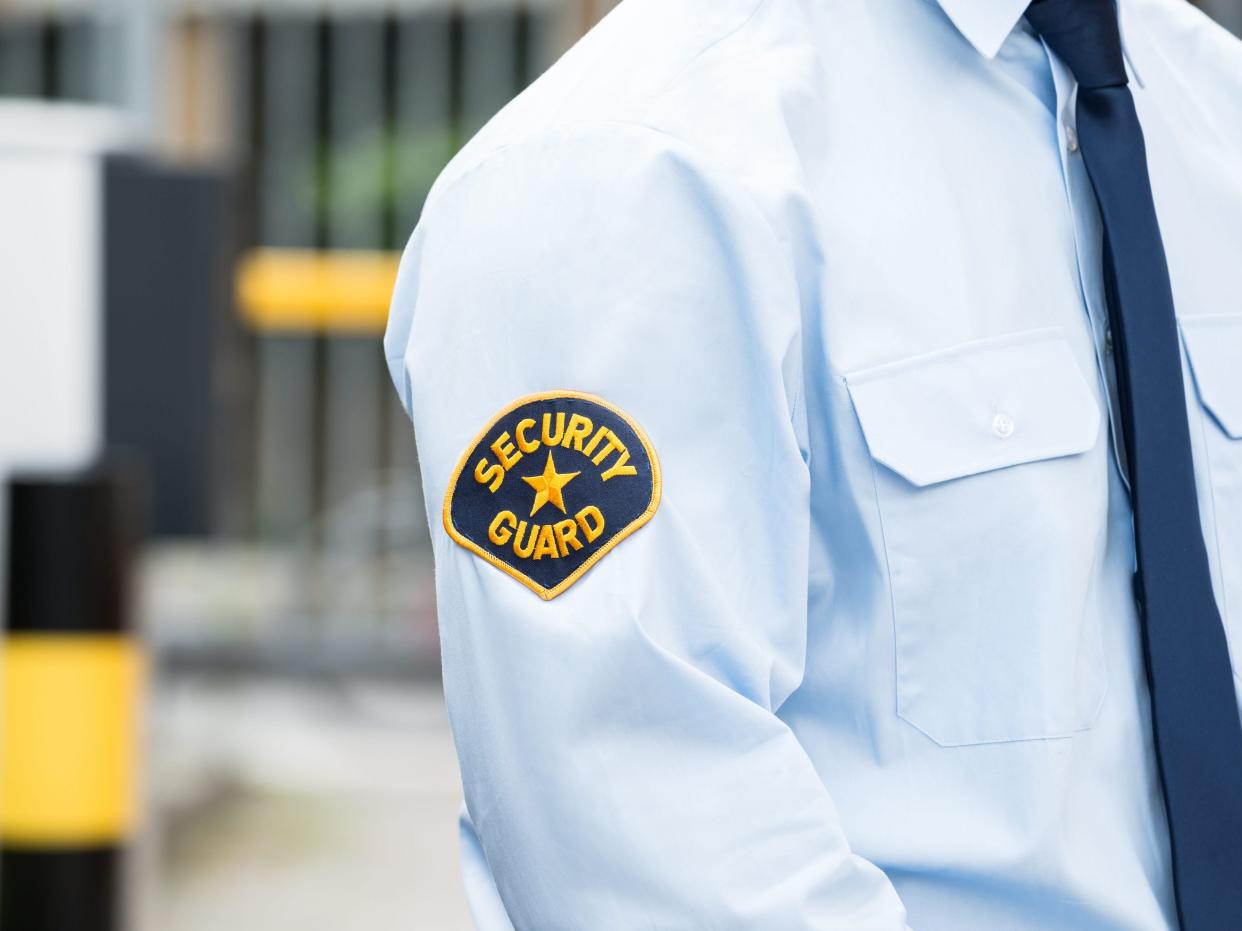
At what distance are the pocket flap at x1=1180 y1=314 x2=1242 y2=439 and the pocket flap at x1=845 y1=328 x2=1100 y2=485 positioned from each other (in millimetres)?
123

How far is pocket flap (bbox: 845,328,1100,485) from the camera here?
4.02ft

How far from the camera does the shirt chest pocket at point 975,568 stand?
48.1 inches

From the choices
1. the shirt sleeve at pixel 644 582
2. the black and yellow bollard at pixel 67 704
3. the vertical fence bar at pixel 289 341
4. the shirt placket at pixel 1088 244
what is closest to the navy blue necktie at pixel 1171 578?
the shirt placket at pixel 1088 244

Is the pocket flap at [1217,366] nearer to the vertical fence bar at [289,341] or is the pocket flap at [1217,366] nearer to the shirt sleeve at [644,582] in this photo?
the shirt sleeve at [644,582]

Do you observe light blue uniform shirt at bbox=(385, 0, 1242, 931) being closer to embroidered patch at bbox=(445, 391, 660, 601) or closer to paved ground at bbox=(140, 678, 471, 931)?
embroidered patch at bbox=(445, 391, 660, 601)

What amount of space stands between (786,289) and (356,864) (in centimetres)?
467

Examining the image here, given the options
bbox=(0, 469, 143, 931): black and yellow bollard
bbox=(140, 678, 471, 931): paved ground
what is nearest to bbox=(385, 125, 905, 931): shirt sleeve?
bbox=(0, 469, 143, 931): black and yellow bollard

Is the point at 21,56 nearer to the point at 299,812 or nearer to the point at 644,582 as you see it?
the point at 299,812

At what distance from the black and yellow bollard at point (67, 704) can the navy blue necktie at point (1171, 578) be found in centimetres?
203

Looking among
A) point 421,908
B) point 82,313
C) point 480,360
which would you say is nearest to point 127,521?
point 82,313

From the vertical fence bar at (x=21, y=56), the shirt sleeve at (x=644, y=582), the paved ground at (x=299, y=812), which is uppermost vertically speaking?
the vertical fence bar at (x=21, y=56)

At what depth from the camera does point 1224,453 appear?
4.46ft

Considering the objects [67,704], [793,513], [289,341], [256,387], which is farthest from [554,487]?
[256,387]

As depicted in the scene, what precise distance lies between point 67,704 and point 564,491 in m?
2.07
